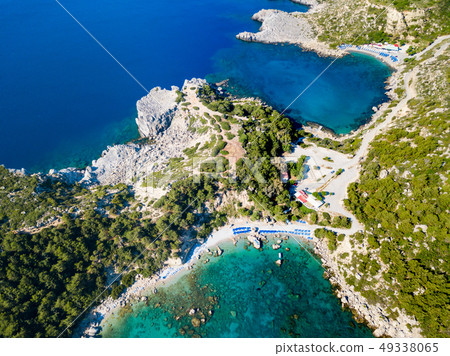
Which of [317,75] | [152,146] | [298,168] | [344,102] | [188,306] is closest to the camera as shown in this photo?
[188,306]

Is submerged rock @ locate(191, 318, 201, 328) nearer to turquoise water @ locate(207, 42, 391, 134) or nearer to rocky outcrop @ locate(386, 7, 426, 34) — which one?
turquoise water @ locate(207, 42, 391, 134)

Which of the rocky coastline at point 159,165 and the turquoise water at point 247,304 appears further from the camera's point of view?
the turquoise water at point 247,304

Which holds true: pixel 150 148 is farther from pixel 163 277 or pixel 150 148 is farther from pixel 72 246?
pixel 163 277

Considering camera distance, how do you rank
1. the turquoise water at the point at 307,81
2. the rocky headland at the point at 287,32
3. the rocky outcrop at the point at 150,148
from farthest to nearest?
the rocky headland at the point at 287,32 < the turquoise water at the point at 307,81 < the rocky outcrop at the point at 150,148

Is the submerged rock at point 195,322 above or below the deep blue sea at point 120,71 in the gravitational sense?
below

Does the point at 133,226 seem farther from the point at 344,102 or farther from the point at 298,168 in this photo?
the point at 344,102

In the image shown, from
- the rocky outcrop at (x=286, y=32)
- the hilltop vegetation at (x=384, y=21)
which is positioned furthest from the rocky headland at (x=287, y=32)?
the hilltop vegetation at (x=384, y=21)

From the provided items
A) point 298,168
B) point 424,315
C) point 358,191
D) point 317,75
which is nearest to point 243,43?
point 317,75

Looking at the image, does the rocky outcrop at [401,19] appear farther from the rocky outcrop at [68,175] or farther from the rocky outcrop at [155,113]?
the rocky outcrop at [68,175]
